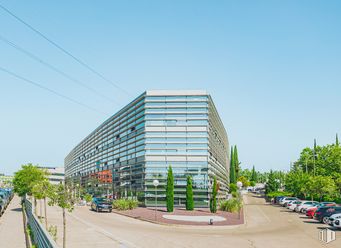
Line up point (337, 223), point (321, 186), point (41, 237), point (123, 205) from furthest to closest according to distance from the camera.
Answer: point (321, 186) < point (123, 205) < point (337, 223) < point (41, 237)

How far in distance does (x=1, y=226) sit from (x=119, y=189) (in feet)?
130

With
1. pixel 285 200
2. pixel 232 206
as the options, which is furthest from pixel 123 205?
pixel 285 200

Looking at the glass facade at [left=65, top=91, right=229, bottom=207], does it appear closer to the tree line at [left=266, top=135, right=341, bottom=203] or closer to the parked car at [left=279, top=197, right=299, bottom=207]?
the parked car at [left=279, top=197, right=299, bottom=207]

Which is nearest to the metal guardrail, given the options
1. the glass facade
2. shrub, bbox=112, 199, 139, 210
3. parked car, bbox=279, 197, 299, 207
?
shrub, bbox=112, 199, 139, 210

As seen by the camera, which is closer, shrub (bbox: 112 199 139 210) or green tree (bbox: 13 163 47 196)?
green tree (bbox: 13 163 47 196)

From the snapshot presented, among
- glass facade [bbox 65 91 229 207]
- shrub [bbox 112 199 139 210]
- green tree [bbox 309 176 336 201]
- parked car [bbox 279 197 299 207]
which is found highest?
glass facade [bbox 65 91 229 207]

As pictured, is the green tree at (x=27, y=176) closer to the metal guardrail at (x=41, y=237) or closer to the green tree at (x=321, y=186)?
the metal guardrail at (x=41, y=237)

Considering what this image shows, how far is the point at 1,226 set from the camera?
2909 cm

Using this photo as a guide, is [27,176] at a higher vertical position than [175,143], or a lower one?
lower

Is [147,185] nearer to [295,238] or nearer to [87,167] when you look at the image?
[295,238]

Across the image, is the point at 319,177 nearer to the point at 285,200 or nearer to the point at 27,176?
the point at 285,200

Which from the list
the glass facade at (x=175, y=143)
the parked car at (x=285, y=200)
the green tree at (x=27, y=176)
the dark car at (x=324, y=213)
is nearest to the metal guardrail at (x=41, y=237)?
the green tree at (x=27, y=176)

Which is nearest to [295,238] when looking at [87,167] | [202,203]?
[202,203]

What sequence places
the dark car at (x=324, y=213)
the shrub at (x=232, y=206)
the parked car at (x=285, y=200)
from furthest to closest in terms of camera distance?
the parked car at (x=285, y=200) → the shrub at (x=232, y=206) → the dark car at (x=324, y=213)
